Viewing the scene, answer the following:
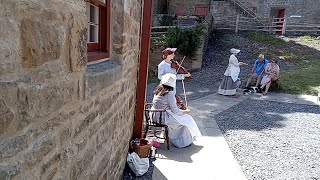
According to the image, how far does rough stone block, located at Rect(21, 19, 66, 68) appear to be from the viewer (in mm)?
1099

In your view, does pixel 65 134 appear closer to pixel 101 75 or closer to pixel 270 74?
pixel 101 75

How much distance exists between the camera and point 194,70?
1245cm

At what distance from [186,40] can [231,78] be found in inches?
172

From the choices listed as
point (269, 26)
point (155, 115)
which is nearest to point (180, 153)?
point (155, 115)

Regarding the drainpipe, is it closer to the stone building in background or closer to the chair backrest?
the chair backrest

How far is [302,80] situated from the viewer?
409 inches

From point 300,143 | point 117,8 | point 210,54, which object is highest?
point 117,8

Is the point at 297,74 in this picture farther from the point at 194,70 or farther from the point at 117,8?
the point at 117,8

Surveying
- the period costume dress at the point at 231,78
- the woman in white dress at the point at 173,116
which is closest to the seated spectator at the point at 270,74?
the period costume dress at the point at 231,78

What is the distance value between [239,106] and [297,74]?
16.6ft

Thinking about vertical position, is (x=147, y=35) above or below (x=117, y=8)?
below

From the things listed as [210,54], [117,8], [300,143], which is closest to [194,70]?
[210,54]

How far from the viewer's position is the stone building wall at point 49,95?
1.02 metres

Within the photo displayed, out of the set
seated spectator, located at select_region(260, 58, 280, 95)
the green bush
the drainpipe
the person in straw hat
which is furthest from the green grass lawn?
the drainpipe
